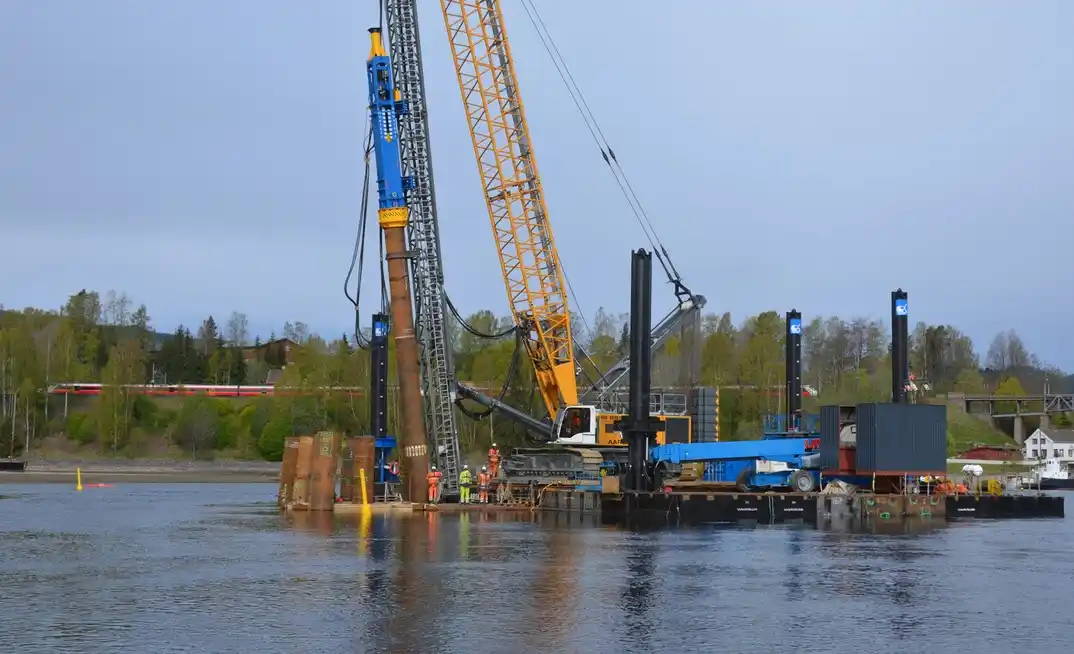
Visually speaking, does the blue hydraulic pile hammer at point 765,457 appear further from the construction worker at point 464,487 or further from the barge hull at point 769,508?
the construction worker at point 464,487

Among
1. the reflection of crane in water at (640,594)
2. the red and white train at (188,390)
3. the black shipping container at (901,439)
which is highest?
the red and white train at (188,390)

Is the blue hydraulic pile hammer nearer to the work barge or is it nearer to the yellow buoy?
the work barge

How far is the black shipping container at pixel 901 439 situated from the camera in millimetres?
55719

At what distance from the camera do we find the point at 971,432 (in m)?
160

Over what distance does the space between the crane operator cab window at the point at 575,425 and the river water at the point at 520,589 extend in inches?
574

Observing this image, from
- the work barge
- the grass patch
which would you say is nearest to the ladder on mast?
the work barge

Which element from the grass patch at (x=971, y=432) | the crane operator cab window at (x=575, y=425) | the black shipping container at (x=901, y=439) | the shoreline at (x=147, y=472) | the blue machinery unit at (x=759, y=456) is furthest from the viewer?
the grass patch at (x=971, y=432)

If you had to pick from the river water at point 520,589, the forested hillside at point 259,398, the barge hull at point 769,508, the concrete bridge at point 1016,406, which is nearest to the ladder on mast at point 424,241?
the barge hull at point 769,508

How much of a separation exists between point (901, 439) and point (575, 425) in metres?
16.0

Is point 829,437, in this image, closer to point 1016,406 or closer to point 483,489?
point 483,489

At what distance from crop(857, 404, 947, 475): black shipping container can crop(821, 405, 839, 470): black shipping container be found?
122 cm

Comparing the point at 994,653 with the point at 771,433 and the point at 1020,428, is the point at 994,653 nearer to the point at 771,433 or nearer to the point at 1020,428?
the point at 771,433

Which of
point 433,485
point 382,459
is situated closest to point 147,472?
point 382,459

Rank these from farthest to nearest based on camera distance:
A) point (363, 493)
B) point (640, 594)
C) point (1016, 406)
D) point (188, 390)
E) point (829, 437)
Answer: point (1016, 406)
point (188, 390)
point (363, 493)
point (829, 437)
point (640, 594)
